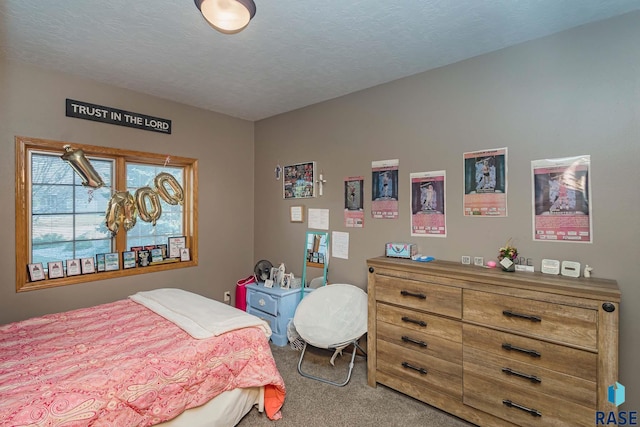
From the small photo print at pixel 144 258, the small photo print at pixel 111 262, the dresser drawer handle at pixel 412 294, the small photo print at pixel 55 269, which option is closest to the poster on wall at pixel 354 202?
the dresser drawer handle at pixel 412 294

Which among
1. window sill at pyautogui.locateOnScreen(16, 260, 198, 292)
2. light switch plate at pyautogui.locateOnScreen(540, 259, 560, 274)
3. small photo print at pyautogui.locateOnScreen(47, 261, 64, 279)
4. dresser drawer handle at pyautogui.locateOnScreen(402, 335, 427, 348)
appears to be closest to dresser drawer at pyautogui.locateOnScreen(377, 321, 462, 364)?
dresser drawer handle at pyautogui.locateOnScreen(402, 335, 427, 348)

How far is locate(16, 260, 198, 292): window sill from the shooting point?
2.56 metres

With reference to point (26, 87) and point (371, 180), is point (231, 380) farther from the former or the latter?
point (26, 87)

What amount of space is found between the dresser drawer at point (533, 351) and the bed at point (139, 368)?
1.36m

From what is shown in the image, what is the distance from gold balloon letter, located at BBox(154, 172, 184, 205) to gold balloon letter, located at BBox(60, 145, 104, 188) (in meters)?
0.43

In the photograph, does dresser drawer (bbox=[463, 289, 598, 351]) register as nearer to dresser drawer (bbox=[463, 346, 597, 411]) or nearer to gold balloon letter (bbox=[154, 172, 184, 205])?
dresser drawer (bbox=[463, 346, 597, 411])

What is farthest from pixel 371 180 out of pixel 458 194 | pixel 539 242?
pixel 539 242

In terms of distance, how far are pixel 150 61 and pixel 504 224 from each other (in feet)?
9.87

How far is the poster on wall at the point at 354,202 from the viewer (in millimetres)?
3074

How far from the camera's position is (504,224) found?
224 centimetres

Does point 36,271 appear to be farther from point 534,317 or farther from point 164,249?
point 534,317

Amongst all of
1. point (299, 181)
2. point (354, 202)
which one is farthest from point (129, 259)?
point (354, 202)

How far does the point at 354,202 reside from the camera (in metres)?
3.13

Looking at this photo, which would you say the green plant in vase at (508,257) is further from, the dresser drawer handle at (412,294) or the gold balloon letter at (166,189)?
the gold balloon letter at (166,189)
